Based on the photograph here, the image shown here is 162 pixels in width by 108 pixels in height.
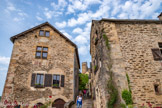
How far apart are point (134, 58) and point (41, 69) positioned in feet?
26.5

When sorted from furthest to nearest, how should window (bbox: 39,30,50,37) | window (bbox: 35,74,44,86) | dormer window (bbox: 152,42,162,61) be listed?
window (bbox: 39,30,50,37)
window (bbox: 35,74,44,86)
dormer window (bbox: 152,42,162,61)

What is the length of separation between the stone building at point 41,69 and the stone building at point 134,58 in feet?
15.3

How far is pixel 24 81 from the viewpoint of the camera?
9.92 metres

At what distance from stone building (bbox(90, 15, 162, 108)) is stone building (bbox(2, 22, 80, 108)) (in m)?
4.65

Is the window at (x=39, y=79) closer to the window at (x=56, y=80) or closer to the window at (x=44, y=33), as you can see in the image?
the window at (x=56, y=80)

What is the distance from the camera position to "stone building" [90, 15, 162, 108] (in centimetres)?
617

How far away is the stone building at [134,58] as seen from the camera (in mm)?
6168

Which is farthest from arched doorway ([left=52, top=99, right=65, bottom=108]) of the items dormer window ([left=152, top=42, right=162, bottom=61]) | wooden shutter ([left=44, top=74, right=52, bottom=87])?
dormer window ([left=152, top=42, right=162, bottom=61])

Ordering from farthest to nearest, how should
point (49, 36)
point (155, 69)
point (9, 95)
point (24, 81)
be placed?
point (49, 36) < point (24, 81) < point (9, 95) < point (155, 69)

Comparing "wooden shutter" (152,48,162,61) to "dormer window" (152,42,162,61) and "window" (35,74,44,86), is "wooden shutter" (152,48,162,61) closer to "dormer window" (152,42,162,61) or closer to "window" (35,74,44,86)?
"dormer window" (152,42,162,61)

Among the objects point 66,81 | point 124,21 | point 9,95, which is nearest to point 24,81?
point 9,95

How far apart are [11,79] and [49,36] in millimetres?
5428

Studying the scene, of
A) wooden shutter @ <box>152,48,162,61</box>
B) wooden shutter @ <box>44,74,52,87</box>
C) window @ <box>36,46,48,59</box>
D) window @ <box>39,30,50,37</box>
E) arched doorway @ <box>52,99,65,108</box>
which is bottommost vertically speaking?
arched doorway @ <box>52,99,65,108</box>

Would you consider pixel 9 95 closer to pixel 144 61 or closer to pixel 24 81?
pixel 24 81
